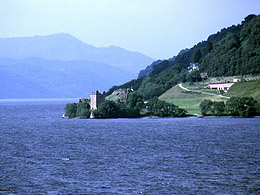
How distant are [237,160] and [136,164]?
12.7m

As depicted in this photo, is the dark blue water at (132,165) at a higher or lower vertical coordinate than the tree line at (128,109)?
lower

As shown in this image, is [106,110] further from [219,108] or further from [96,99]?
[219,108]

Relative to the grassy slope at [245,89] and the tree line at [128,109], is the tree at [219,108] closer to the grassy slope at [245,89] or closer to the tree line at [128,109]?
the tree line at [128,109]

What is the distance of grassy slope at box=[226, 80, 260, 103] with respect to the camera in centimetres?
17175

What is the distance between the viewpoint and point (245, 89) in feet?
589

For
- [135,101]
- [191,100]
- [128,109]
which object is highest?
[191,100]

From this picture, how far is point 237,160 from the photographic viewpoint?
57.3 meters

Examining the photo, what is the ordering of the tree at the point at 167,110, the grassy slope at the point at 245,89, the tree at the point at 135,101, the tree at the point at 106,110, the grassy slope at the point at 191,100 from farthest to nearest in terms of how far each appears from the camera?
the grassy slope at the point at 245,89, the grassy slope at the point at 191,100, the tree at the point at 135,101, the tree at the point at 167,110, the tree at the point at 106,110

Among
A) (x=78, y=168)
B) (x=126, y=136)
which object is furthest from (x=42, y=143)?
(x=78, y=168)

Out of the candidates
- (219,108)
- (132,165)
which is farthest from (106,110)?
(132,165)

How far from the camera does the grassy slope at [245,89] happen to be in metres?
172

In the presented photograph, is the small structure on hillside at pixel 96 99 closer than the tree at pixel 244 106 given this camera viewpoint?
No

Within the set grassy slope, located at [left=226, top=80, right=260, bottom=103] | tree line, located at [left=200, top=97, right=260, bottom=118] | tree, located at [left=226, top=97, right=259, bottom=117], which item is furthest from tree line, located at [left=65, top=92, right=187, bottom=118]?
grassy slope, located at [left=226, top=80, right=260, bottom=103]

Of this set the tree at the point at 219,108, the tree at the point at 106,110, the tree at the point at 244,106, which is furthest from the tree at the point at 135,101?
the tree at the point at 244,106
